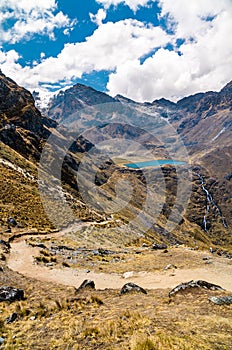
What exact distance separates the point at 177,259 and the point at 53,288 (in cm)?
1612

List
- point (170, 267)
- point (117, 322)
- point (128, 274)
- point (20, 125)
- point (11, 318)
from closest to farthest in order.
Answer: point (117, 322) < point (11, 318) < point (128, 274) < point (170, 267) < point (20, 125)

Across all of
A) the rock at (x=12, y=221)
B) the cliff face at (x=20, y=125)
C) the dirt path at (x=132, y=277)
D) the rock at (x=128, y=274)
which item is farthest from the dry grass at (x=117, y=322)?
the cliff face at (x=20, y=125)

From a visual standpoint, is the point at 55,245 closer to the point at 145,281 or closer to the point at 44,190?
the point at 145,281

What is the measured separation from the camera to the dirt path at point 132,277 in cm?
2238

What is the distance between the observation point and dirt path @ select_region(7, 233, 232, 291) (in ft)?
73.4

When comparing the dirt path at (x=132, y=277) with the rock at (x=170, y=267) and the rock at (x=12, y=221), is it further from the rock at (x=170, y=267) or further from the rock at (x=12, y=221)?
the rock at (x=12, y=221)

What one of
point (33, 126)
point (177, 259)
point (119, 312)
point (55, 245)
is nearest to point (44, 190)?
point (55, 245)

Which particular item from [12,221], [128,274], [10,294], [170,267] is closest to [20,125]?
[12,221]

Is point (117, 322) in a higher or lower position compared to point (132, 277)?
higher

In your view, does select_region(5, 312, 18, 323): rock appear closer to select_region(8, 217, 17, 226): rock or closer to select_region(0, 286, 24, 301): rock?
select_region(0, 286, 24, 301): rock

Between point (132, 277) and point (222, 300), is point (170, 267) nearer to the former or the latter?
point (132, 277)

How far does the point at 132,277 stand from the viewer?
79.7 feet

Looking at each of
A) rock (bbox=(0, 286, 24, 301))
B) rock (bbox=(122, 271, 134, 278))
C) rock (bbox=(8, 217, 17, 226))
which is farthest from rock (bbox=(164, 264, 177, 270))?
rock (bbox=(8, 217, 17, 226))

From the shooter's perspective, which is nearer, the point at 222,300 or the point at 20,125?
the point at 222,300
